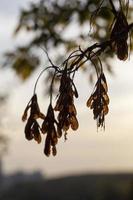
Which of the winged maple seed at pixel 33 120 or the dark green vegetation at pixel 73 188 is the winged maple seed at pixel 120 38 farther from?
the dark green vegetation at pixel 73 188

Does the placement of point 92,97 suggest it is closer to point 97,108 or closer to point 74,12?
point 97,108

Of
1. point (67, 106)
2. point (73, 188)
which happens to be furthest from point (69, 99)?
point (73, 188)

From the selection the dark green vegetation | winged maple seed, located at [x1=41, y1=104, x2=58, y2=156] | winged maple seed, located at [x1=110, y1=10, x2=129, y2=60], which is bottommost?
winged maple seed, located at [x1=41, y1=104, x2=58, y2=156]

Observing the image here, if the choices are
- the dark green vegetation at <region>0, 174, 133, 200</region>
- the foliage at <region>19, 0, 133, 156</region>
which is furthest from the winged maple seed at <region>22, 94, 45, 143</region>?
the dark green vegetation at <region>0, 174, 133, 200</region>

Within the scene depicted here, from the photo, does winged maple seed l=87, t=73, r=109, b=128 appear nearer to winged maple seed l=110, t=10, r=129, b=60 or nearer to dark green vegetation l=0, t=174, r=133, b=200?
winged maple seed l=110, t=10, r=129, b=60

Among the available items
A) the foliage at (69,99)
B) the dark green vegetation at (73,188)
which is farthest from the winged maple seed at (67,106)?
the dark green vegetation at (73,188)

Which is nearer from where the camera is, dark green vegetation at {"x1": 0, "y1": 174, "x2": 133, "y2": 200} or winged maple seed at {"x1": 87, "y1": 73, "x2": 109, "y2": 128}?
winged maple seed at {"x1": 87, "y1": 73, "x2": 109, "y2": 128}

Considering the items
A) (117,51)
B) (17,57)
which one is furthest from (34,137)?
(17,57)
